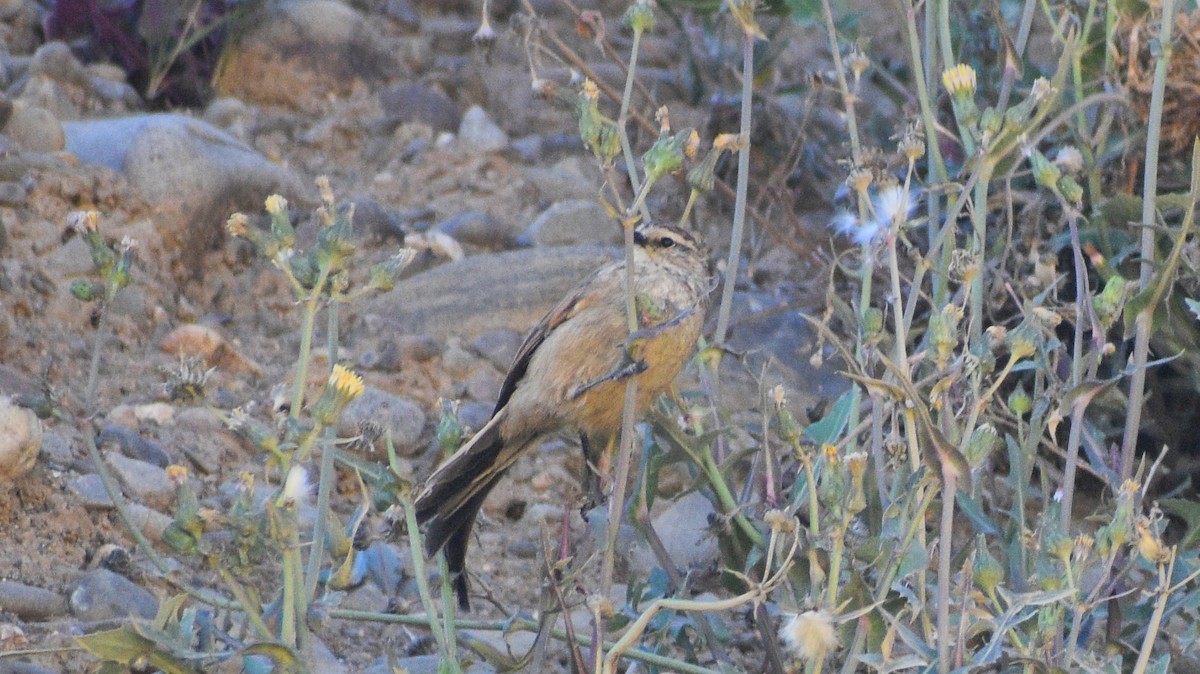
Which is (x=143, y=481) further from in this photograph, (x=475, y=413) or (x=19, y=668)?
(x=475, y=413)

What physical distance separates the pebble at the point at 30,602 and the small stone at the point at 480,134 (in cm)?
314

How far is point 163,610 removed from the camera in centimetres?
254

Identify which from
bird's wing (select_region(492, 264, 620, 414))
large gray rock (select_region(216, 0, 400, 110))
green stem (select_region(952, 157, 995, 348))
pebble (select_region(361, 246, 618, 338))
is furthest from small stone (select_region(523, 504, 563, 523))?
large gray rock (select_region(216, 0, 400, 110))

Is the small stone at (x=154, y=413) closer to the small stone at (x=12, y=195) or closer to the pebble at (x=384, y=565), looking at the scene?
the pebble at (x=384, y=565)

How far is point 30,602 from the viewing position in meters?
3.12

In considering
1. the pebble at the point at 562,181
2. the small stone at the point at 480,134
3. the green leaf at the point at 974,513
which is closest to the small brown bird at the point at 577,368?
the green leaf at the point at 974,513

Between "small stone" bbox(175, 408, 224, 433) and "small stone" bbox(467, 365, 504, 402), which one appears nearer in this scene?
"small stone" bbox(175, 408, 224, 433)

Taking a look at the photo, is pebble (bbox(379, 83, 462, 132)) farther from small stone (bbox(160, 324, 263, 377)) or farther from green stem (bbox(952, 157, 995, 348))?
green stem (bbox(952, 157, 995, 348))

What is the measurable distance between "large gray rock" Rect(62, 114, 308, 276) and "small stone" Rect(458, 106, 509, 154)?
1.04 metres

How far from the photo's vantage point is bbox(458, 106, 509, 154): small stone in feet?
19.6

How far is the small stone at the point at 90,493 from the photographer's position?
353 centimetres

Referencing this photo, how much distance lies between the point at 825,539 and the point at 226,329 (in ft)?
9.35

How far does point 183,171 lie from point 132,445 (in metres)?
1.33

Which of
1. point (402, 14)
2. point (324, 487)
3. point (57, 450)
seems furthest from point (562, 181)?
point (324, 487)
